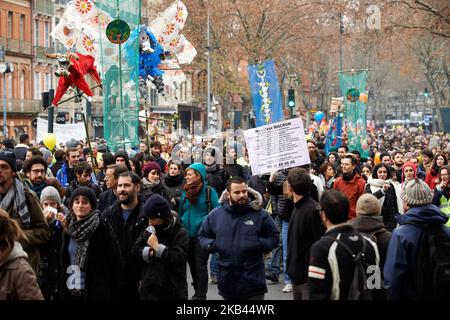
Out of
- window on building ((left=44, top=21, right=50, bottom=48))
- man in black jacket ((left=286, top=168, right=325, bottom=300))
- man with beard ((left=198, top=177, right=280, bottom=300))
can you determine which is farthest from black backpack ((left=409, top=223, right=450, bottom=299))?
window on building ((left=44, top=21, right=50, bottom=48))

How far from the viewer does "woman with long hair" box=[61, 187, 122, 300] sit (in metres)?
7.79

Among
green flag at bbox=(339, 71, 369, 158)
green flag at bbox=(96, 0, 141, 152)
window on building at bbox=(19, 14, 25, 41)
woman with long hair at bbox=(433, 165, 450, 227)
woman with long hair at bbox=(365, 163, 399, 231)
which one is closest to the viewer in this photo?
woman with long hair at bbox=(365, 163, 399, 231)

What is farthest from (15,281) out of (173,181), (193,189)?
(173,181)

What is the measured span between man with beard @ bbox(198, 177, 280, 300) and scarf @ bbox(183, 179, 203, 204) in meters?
2.09

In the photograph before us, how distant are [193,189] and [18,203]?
3.32 m

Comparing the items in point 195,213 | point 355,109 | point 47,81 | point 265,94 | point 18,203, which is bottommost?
point 195,213

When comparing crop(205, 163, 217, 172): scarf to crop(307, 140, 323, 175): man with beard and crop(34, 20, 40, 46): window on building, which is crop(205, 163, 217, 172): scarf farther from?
crop(34, 20, 40, 46): window on building

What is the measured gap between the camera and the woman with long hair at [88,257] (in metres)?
7.79

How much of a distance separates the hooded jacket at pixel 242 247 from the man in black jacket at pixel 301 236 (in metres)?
0.18

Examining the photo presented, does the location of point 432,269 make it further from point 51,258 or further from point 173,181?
point 173,181

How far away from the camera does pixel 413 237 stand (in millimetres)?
7504

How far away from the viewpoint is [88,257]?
7797 millimetres

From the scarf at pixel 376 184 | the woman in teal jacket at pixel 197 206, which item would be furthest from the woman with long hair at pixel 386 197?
the woman in teal jacket at pixel 197 206
